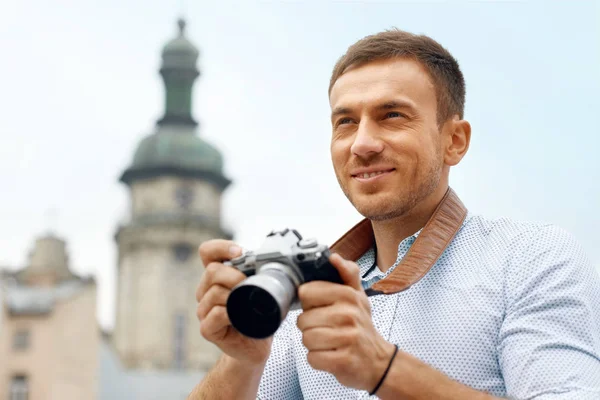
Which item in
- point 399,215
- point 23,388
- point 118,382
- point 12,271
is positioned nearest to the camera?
point 399,215

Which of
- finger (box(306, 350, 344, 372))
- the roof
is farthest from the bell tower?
finger (box(306, 350, 344, 372))

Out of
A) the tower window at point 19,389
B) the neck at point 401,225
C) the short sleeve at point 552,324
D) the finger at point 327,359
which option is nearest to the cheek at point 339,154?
the neck at point 401,225

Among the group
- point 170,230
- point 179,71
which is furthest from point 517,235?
point 179,71

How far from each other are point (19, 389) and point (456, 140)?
118 ft

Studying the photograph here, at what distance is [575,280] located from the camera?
201 cm

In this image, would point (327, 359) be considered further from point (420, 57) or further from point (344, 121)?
point (420, 57)

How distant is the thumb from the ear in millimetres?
647

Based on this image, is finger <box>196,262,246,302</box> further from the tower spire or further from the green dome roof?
the green dome roof

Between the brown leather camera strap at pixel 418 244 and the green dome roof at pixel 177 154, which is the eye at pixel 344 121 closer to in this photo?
the brown leather camera strap at pixel 418 244

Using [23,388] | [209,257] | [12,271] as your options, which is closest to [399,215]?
[209,257]

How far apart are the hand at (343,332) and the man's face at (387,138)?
458mm

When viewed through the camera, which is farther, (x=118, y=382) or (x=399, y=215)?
(x=118, y=382)

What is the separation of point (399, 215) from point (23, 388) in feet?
118

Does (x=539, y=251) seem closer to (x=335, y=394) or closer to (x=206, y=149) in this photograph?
(x=335, y=394)
